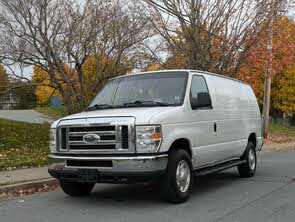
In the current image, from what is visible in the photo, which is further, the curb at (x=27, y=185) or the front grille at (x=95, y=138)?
the curb at (x=27, y=185)

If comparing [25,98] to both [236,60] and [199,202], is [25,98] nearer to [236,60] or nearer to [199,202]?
[236,60]

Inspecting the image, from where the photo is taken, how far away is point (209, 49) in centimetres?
1839

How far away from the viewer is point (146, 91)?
7.88 meters

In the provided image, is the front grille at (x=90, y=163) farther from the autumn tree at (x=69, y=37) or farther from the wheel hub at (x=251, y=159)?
the autumn tree at (x=69, y=37)

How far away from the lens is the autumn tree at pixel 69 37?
14586mm

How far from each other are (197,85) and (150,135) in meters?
1.94

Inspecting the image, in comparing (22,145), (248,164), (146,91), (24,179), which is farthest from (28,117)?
(146,91)

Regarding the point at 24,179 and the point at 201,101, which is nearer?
the point at 201,101

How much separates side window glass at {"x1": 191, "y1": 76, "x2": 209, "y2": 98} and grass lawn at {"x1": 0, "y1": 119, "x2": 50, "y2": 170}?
5.29 metres

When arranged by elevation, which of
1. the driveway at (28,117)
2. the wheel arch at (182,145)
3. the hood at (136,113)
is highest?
the hood at (136,113)

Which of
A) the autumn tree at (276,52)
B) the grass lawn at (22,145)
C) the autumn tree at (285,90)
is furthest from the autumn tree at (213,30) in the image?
the autumn tree at (285,90)

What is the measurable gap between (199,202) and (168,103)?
1.73m

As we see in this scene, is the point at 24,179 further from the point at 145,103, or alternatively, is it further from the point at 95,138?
the point at 145,103

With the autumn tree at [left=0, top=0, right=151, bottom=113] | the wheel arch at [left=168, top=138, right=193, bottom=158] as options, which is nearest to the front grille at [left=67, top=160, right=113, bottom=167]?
the wheel arch at [left=168, top=138, right=193, bottom=158]
